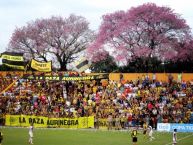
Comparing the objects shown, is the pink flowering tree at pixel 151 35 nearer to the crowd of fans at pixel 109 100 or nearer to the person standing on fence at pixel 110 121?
the crowd of fans at pixel 109 100

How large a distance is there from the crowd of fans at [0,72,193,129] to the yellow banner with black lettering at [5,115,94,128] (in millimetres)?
975

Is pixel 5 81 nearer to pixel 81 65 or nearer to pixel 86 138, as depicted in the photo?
pixel 81 65

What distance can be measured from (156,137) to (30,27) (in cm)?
4561

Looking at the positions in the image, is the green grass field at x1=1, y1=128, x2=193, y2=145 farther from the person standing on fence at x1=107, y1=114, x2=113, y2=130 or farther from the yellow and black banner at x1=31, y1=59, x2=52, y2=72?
the yellow and black banner at x1=31, y1=59, x2=52, y2=72

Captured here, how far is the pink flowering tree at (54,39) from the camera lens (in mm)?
80812

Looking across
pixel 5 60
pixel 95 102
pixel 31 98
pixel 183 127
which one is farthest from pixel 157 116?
pixel 5 60

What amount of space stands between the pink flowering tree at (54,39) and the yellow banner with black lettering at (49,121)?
29068mm

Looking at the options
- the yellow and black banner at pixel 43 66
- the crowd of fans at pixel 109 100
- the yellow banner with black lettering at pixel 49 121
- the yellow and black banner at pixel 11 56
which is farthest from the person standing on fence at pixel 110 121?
the yellow and black banner at pixel 11 56

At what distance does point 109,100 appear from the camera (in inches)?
2114

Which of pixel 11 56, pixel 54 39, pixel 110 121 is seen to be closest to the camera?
pixel 110 121

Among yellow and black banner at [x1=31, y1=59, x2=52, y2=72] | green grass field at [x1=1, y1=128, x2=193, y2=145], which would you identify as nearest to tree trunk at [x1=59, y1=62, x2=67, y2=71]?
yellow and black banner at [x1=31, y1=59, x2=52, y2=72]

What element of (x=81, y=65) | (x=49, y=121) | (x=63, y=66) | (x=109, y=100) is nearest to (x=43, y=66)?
(x=81, y=65)

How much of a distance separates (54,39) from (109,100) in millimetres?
29679

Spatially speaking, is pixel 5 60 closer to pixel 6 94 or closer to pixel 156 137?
pixel 6 94
